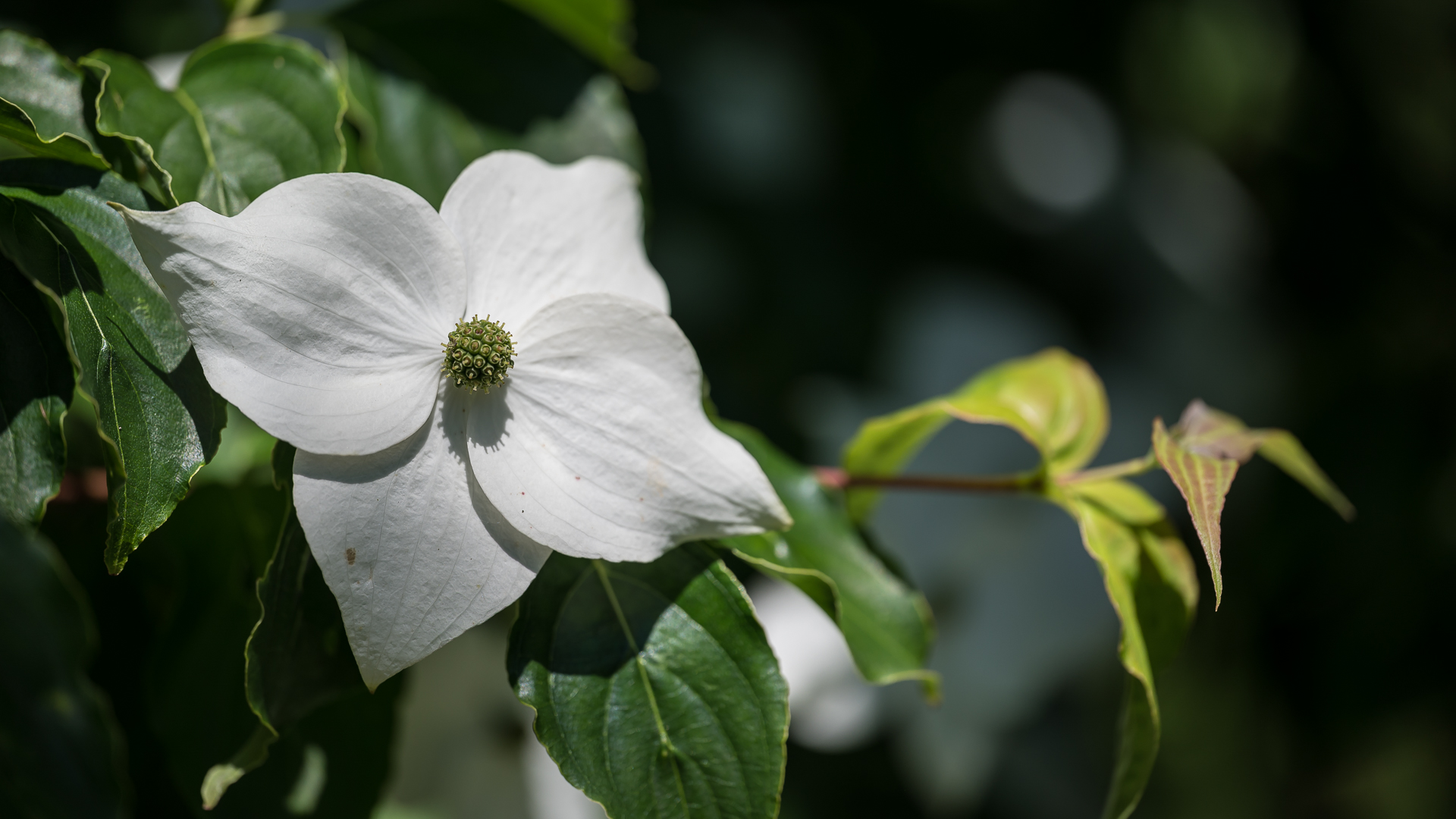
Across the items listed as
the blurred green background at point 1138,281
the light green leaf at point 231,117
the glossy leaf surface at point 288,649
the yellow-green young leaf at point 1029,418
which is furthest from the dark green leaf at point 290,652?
the blurred green background at point 1138,281

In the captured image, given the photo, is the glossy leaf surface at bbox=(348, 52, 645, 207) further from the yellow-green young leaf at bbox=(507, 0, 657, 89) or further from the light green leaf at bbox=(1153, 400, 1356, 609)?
the light green leaf at bbox=(1153, 400, 1356, 609)

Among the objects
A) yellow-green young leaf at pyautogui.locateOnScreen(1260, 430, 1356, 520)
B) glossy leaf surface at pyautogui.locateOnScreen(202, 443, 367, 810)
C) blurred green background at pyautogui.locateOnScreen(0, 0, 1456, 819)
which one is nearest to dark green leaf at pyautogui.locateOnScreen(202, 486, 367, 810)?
glossy leaf surface at pyautogui.locateOnScreen(202, 443, 367, 810)

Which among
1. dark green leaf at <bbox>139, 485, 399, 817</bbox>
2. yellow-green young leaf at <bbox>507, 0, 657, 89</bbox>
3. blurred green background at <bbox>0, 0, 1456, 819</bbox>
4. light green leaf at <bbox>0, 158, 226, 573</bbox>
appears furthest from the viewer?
blurred green background at <bbox>0, 0, 1456, 819</bbox>

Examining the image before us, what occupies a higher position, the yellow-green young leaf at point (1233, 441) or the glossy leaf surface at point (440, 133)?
the yellow-green young leaf at point (1233, 441)

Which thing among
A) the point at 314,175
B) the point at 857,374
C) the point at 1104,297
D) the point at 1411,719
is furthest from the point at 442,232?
the point at 1411,719

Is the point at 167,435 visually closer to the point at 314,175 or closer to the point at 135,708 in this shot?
the point at 314,175

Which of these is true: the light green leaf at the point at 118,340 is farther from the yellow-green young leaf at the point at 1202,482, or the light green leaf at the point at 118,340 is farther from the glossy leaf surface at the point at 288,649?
the yellow-green young leaf at the point at 1202,482

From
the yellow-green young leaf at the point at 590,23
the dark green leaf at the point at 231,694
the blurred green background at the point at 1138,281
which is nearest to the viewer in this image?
the dark green leaf at the point at 231,694

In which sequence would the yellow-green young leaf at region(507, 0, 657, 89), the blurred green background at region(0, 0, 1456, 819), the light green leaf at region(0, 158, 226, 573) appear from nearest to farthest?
1. the light green leaf at region(0, 158, 226, 573)
2. the yellow-green young leaf at region(507, 0, 657, 89)
3. the blurred green background at region(0, 0, 1456, 819)
